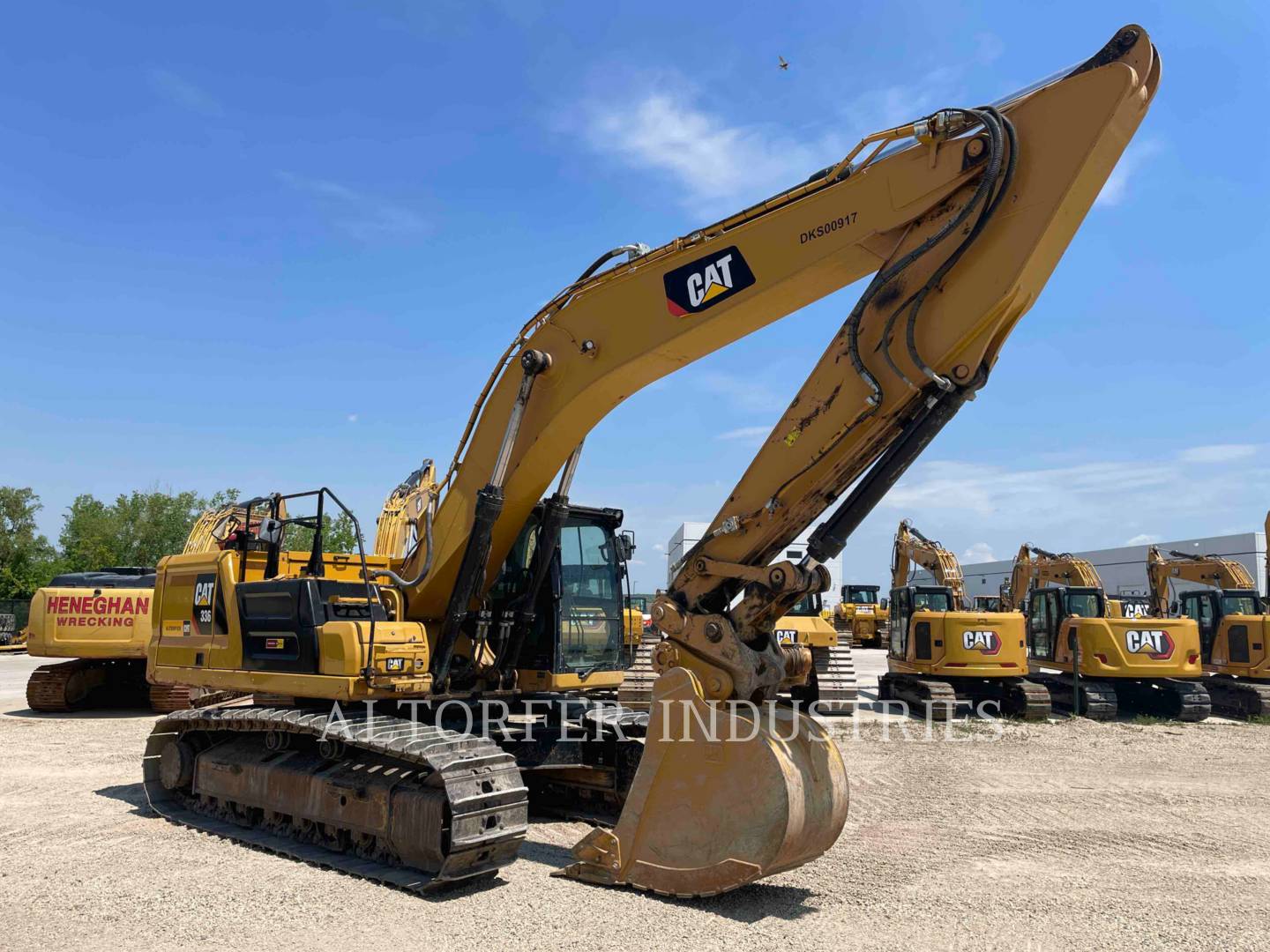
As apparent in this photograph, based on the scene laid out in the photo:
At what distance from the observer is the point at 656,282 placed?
6586mm

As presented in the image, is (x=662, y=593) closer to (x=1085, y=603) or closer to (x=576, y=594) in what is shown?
(x=576, y=594)

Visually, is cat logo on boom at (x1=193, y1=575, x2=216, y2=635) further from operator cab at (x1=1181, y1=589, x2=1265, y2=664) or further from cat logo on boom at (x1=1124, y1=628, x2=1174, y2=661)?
operator cab at (x1=1181, y1=589, x2=1265, y2=664)

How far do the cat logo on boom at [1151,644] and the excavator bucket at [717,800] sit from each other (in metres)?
12.3

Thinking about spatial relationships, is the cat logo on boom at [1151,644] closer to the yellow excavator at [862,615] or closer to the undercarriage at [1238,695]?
the undercarriage at [1238,695]

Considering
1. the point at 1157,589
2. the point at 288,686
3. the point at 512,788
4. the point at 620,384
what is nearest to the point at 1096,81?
the point at 620,384

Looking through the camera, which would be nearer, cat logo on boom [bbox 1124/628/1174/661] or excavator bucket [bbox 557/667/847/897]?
excavator bucket [bbox 557/667/847/897]


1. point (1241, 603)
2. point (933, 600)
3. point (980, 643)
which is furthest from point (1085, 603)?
point (980, 643)

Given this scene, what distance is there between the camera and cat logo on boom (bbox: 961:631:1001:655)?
16.2 meters

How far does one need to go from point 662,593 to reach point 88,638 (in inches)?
474

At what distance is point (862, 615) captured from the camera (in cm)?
3584

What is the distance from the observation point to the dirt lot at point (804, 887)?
17.7 ft

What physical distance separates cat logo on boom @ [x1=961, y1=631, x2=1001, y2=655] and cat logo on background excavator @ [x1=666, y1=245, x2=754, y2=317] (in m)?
11.7

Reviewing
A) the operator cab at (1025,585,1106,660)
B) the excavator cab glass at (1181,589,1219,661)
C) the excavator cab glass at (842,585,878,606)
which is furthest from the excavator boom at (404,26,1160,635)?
the excavator cab glass at (842,585,878,606)

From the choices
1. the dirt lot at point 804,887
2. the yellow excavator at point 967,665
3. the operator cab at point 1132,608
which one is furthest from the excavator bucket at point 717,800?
the operator cab at point 1132,608
